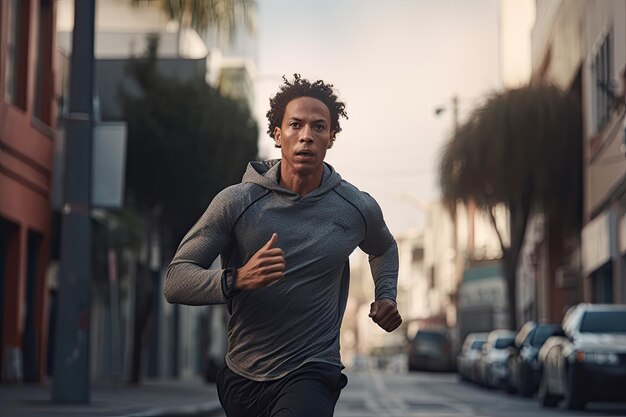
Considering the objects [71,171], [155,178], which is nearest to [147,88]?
[155,178]

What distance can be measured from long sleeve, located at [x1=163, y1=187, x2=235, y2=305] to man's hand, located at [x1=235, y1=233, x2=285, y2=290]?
11cm

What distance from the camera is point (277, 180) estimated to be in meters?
5.48

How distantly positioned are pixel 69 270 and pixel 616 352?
26.4 ft

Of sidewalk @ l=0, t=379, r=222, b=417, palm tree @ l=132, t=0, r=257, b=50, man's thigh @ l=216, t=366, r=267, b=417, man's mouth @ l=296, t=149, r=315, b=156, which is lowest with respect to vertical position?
sidewalk @ l=0, t=379, r=222, b=417

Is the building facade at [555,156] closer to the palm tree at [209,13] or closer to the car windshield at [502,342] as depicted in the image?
the car windshield at [502,342]

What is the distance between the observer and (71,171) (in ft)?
57.8

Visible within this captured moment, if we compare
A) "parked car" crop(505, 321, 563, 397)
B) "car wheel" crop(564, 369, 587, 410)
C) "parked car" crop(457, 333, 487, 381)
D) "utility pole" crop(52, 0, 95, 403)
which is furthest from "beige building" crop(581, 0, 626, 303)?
"utility pole" crop(52, 0, 95, 403)

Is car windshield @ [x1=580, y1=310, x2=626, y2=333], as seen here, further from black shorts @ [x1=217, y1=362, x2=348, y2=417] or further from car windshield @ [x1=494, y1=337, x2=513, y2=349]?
black shorts @ [x1=217, y1=362, x2=348, y2=417]

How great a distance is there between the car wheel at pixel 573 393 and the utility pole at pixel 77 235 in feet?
24.3

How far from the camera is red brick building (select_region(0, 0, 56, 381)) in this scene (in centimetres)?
2745

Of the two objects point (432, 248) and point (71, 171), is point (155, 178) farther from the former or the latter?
point (432, 248)

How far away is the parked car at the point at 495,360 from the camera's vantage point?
116ft

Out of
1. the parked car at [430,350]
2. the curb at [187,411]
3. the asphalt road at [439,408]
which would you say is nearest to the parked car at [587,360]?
the asphalt road at [439,408]


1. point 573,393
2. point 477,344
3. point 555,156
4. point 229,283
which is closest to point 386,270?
point 229,283
